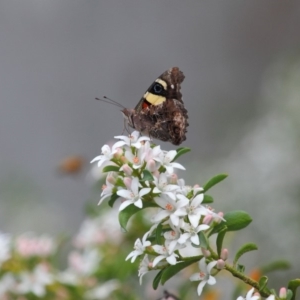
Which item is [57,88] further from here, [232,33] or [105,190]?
[105,190]

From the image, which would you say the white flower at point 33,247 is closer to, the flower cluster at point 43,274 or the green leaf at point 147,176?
the flower cluster at point 43,274

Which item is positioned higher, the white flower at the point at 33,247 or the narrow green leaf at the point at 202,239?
the white flower at the point at 33,247

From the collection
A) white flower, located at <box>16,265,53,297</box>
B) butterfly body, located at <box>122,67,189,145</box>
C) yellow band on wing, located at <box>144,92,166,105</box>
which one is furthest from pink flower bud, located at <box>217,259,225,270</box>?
white flower, located at <box>16,265,53,297</box>

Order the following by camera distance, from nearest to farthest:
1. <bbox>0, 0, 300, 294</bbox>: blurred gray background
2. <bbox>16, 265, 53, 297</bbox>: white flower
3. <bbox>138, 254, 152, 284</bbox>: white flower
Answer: <bbox>138, 254, 152, 284</bbox>: white flower < <bbox>16, 265, 53, 297</bbox>: white flower < <bbox>0, 0, 300, 294</bbox>: blurred gray background

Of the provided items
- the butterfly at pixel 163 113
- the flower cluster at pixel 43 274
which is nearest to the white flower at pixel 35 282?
the flower cluster at pixel 43 274

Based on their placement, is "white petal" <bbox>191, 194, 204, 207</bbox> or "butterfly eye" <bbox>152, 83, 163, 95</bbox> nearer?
"white petal" <bbox>191, 194, 204, 207</bbox>

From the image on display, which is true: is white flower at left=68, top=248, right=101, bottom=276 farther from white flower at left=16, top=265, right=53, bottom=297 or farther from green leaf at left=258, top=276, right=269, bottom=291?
green leaf at left=258, top=276, right=269, bottom=291
